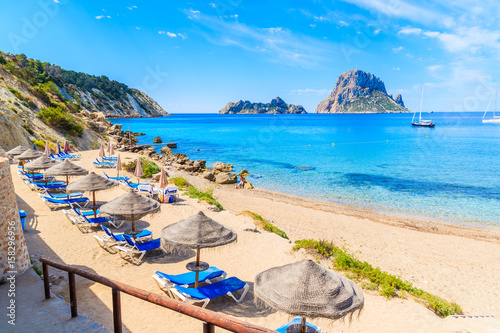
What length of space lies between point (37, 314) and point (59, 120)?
3500 centimetres

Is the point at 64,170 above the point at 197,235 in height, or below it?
above

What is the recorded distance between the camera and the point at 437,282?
30.9ft

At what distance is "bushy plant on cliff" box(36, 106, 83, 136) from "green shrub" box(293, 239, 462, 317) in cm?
3433

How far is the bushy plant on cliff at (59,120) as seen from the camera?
33.2 m

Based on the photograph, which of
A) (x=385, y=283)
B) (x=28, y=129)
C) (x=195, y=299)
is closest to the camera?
(x=195, y=299)

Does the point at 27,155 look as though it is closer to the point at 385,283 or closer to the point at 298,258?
the point at 298,258

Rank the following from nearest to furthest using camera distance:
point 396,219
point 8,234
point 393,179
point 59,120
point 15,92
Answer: point 8,234
point 396,219
point 393,179
point 15,92
point 59,120

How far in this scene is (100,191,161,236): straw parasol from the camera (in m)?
8.64

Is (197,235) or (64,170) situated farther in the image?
(64,170)

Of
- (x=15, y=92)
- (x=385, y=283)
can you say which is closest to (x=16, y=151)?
(x=385, y=283)

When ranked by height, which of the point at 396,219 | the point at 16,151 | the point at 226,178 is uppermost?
the point at 16,151

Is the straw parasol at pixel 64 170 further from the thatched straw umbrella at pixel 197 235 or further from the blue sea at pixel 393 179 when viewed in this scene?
the blue sea at pixel 393 179

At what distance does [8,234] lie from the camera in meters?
6.38

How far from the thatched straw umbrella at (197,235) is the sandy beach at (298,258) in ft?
4.69
